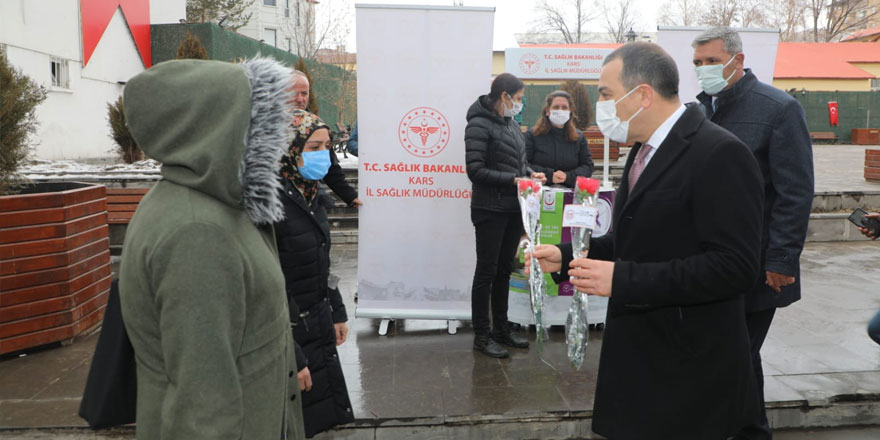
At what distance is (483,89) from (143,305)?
3868 mm

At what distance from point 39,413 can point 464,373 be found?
242cm

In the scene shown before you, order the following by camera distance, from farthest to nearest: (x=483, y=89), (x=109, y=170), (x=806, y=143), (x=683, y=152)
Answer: (x=109, y=170), (x=483, y=89), (x=806, y=143), (x=683, y=152)

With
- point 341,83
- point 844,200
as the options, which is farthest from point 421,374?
point 341,83

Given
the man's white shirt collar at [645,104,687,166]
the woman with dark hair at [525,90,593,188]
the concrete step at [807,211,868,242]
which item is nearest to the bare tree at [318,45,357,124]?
the concrete step at [807,211,868,242]

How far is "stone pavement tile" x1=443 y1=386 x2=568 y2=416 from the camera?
3645 mm

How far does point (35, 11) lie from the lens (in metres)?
12.5

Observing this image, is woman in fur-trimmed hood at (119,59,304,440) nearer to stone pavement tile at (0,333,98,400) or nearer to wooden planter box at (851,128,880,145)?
stone pavement tile at (0,333,98,400)

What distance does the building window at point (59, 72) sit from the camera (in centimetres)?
1353

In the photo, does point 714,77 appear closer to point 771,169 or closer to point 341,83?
point 771,169

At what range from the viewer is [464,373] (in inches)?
167

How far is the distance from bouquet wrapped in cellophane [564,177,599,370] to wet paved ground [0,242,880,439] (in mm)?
1047

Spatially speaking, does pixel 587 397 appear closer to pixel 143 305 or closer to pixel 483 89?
pixel 483 89

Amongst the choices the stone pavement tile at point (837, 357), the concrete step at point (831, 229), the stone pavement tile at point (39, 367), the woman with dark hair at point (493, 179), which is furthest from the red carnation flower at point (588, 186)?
the concrete step at point (831, 229)

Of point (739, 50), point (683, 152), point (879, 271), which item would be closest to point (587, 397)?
point (739, 50)
